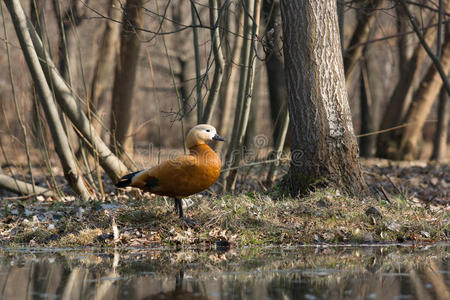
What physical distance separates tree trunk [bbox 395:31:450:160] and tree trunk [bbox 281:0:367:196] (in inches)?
321

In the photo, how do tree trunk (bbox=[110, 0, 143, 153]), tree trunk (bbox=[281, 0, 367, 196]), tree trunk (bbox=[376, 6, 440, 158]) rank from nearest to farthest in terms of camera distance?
1. tree trunk (bbox=[281, 0, 367, 196])
2. tree trunk (bbox=[110, 0, 143, 153])
3. tree trunk (bbox=[376, 6, 440, 158])

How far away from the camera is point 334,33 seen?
8.34 meters

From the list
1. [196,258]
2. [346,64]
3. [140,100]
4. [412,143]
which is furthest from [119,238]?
[140,100]

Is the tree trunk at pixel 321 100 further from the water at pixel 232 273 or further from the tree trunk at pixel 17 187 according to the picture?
the tree trunk at pixel 17 187

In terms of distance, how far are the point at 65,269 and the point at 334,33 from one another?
479 centimetres

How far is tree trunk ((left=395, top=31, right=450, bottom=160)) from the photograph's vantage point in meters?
15.7

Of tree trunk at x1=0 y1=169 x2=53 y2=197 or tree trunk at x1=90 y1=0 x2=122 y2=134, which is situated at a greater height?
tree trunk at x1=90 y1=0 x2=122 y2=134

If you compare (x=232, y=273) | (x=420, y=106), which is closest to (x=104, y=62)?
(x=420, y=106)

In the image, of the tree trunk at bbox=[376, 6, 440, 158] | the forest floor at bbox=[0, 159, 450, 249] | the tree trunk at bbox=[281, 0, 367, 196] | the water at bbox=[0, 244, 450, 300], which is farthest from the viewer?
the tree trunk at bbox=[376, 6, 440, 158]

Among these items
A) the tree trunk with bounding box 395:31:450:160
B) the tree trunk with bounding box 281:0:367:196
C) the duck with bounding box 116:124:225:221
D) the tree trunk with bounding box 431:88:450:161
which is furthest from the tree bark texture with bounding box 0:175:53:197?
the tree trunk with bounding box 431:88:450:161

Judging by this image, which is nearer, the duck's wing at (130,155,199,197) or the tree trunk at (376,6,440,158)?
the duck's wing at (130,155,199,197)

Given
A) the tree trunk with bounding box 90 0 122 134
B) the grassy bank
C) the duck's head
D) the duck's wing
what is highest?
the tree trunk with bounding box 90 0 122 134

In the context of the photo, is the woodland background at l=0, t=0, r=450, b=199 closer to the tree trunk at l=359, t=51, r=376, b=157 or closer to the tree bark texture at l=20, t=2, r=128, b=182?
the tree trunk at l=359, t=51, r=376, b=157

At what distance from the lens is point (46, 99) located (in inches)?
364
